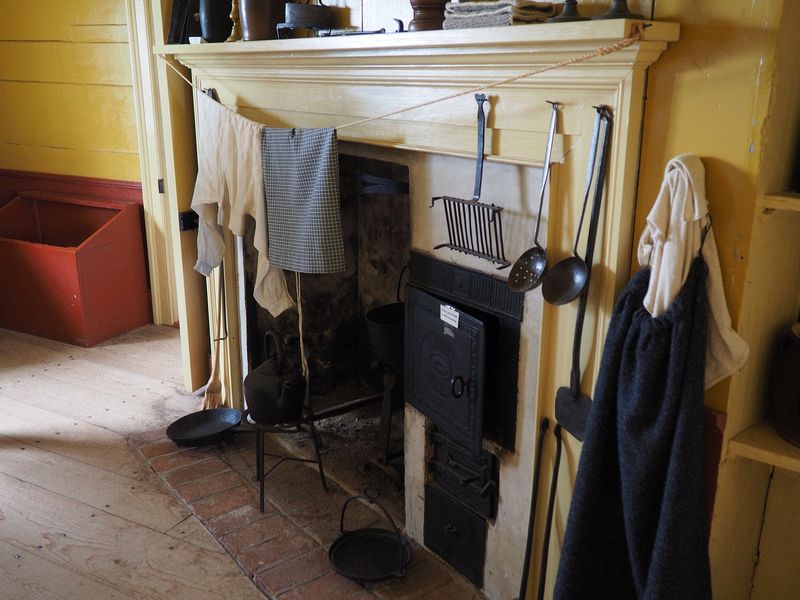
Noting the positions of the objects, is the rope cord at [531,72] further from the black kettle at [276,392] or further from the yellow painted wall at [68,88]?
the yellow painted wall at [68,88]

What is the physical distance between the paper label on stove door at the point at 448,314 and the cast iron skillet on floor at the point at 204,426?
1.24 m

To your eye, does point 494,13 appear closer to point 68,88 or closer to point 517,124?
point 517,124

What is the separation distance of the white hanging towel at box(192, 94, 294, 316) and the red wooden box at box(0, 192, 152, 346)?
1382mm

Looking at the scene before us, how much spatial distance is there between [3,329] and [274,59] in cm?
272

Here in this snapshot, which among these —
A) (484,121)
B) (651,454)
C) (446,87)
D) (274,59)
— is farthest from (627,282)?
(274,59)

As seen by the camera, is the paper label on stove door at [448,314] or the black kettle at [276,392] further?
the black kettle at [276,392]

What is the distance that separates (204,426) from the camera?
3.01 meters

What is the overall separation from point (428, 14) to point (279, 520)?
1.58 m

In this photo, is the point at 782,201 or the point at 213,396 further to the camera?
the point at 213,396

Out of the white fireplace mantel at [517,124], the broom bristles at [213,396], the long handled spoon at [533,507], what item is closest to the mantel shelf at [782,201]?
Answer: the white fireplace mantel at [517,124]

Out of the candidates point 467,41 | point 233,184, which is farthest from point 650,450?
point 233,184

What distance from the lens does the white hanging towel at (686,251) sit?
1395 mm

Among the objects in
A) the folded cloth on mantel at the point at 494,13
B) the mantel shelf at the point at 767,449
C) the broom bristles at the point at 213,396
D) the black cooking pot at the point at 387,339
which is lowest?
the broom bristles at the point at 213,396

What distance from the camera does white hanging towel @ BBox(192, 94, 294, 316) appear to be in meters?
2.50
